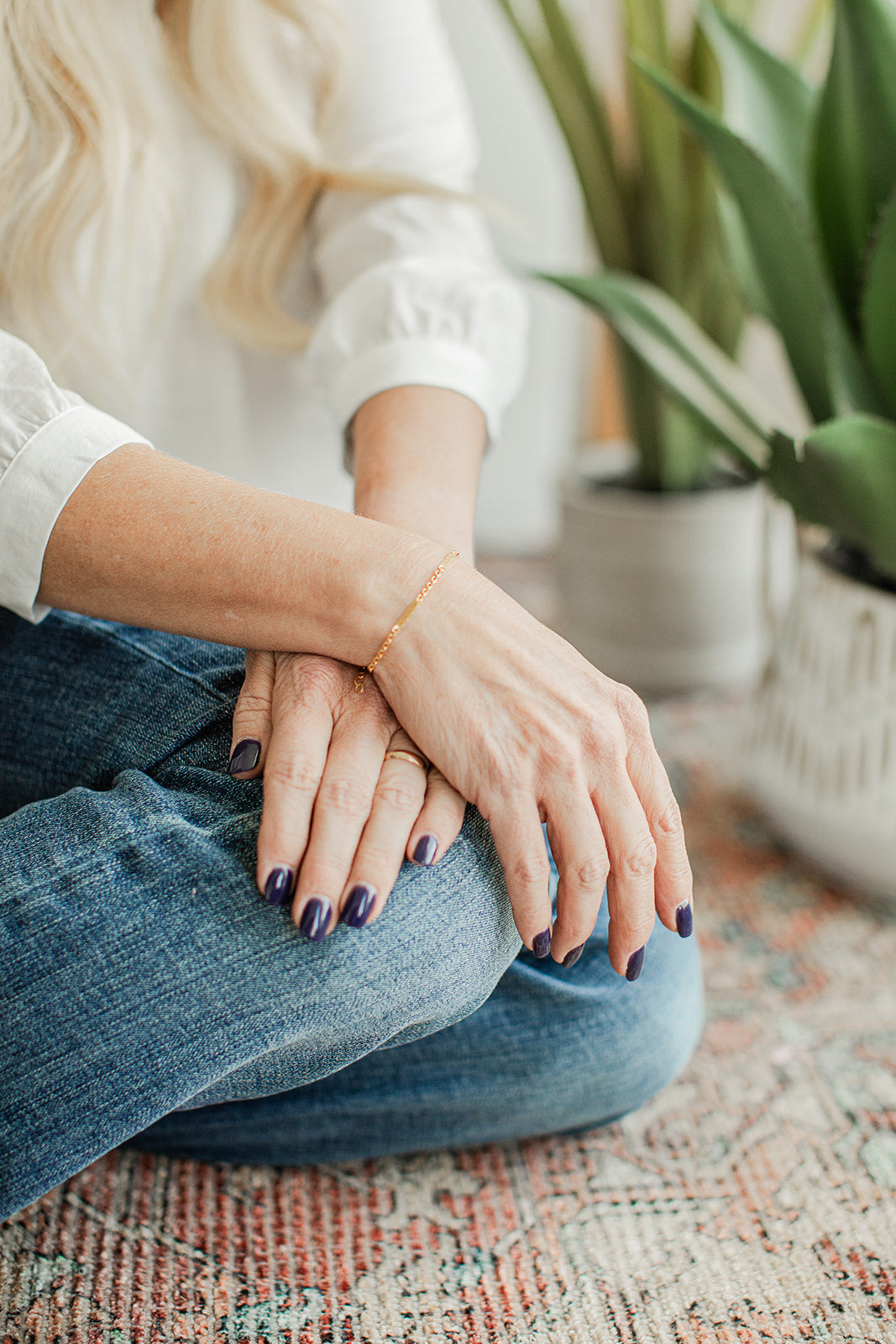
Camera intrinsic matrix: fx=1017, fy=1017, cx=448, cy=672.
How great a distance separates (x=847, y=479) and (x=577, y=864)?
45cm

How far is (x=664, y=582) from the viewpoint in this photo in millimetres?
1414

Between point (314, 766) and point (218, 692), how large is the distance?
0.13 meters

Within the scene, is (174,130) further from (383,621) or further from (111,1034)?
(111,1034)

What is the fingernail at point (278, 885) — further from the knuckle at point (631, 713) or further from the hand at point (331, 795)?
the knuckle at point (631, 713)

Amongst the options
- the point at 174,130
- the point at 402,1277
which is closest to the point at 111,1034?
the point at 402,1277

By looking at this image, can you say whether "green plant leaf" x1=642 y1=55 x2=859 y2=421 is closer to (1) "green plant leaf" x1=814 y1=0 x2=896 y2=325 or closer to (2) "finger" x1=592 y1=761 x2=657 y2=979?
(1) "green plant leaf" x1=814 y1=0 x2=896 y2=325

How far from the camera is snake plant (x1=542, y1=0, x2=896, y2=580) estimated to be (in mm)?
826

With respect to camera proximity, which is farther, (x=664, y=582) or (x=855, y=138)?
(x=664, y=582)

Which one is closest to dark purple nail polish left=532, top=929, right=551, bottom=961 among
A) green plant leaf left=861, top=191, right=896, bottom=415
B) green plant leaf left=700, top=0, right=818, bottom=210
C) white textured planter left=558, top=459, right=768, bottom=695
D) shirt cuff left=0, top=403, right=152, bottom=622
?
shirt cuff left=0, top=403, right=152, bottom=622

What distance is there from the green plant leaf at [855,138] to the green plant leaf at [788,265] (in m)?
0.03

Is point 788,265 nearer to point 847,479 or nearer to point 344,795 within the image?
point 847,479

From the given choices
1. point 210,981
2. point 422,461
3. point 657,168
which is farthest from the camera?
point 657,168

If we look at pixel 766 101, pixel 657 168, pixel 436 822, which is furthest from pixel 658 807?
pixel 657 168

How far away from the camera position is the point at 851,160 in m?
0.89
